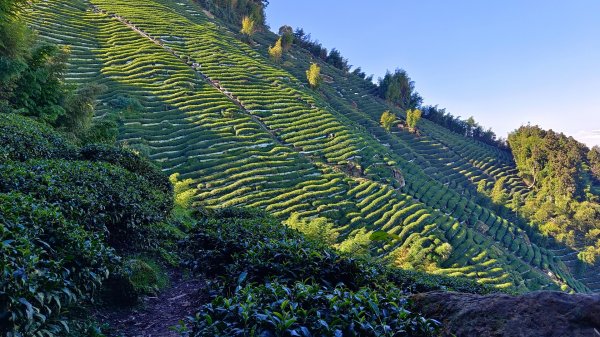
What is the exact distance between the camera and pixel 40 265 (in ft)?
12.1

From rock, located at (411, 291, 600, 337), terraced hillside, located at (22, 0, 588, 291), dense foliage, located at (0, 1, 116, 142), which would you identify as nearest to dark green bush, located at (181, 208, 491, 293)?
rock, located at (411, 291, 600, 337)

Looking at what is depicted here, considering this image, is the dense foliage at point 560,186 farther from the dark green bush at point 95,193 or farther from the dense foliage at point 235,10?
the dense foliage at point 235,10

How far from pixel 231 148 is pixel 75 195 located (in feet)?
96.2

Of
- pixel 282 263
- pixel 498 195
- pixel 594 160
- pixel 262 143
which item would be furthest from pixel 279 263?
pixel 594 160

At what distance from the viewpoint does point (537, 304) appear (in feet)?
11.6

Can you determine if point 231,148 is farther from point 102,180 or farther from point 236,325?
point 236,325

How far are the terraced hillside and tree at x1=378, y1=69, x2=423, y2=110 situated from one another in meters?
23.9

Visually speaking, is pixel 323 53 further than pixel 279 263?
Yes

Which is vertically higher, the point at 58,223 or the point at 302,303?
the point at 302,303

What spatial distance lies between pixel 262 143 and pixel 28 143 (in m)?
28.0

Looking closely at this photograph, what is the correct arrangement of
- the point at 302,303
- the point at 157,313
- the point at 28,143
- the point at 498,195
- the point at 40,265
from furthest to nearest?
the point at 498,195
the point at 28,143
the point at 157,313
the point at 40,265
the point at 302,303

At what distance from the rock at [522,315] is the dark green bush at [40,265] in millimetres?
3839

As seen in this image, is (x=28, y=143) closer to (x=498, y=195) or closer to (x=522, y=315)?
(x=522, y=315)

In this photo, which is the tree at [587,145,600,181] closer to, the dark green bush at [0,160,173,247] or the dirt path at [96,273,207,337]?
the dark green bush at [0,160,173,247]
